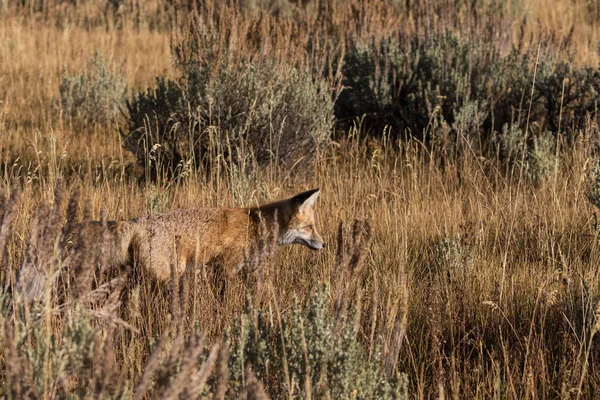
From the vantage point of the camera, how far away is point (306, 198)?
5094 mm

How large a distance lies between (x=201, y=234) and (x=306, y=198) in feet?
2.51

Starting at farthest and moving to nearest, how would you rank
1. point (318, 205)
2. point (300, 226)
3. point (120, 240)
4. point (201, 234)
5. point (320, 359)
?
point (318, 205)
point (300, 226)
point (201, 234)
point (120, 240)
point (320, 359)

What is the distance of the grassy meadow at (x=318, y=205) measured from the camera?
256 centimetres

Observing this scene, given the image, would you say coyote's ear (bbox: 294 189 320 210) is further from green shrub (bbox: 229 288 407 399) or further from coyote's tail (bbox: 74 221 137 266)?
green shrub (bbox: 229 288 407 399)

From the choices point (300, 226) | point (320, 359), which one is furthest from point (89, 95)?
point (320, 359)

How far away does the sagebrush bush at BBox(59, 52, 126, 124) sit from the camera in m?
9.70

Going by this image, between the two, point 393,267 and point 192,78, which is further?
point 192,78

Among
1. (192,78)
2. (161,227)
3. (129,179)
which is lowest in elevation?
(129,179)

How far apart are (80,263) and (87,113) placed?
7923 mm

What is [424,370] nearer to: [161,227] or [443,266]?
[443,266]

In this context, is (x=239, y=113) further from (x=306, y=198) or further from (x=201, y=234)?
(x=201, y=234)

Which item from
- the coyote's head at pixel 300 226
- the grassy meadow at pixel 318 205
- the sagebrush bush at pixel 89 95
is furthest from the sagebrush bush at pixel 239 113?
the sagebrush bush at pixel 89 95

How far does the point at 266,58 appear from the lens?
7621mm

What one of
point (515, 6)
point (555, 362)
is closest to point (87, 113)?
point (555, 362)
